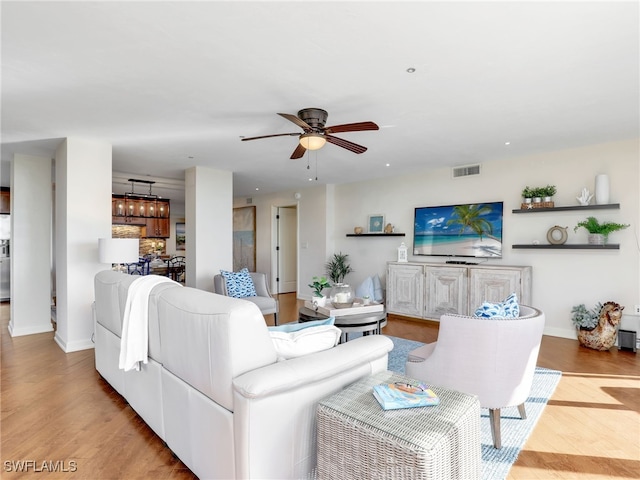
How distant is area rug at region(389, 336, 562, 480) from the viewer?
1.97 metres

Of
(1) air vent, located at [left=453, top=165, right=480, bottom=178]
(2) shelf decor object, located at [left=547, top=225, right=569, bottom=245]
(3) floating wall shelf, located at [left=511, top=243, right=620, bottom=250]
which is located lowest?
(3) floating wall shelf, located at [left=511, top=243, right=620, bottom=250]

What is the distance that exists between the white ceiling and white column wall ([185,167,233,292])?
134cm

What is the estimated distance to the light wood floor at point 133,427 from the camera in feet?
6.45

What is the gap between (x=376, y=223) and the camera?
667 centimetres

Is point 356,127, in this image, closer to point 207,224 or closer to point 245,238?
point 207,224

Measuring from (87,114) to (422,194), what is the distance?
4752 mm

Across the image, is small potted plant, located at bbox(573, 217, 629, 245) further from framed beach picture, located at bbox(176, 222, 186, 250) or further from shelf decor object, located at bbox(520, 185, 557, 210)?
framed beach picture, located at bbox(176, 222, 186, 250)

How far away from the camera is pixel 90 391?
292 centimetres

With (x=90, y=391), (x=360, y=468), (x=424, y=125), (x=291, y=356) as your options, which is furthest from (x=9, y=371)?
(x=424, y=125)

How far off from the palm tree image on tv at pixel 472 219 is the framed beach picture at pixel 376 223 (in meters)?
1.30

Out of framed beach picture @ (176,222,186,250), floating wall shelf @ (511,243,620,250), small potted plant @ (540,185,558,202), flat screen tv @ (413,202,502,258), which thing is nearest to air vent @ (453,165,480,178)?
flat screen tv @ (413,202,502,258)

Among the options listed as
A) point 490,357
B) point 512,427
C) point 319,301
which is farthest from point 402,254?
point 490,357

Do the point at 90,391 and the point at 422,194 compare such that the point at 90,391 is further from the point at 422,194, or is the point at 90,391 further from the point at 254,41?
the point at 422,194

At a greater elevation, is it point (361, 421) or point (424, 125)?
point (424, 125)
